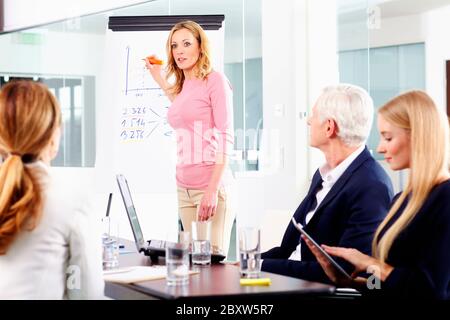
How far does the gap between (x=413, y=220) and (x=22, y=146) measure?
4.13ft

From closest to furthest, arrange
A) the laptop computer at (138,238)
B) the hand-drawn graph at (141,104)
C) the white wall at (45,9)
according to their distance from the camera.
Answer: the laptop computer at (138,238) < the hand-drawn graph at (141,104) < the white wall at (45,9)

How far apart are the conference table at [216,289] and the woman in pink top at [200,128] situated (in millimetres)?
1697

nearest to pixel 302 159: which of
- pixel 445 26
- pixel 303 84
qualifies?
pixel 303 84

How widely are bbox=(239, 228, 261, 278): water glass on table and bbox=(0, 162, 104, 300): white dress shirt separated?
50 cm

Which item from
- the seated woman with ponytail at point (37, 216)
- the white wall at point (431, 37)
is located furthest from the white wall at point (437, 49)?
the seated woman with ponytail at point (37, 216)

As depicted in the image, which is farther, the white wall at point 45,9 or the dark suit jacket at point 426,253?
the white wall at point 45,9

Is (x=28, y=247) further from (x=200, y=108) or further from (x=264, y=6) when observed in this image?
(x=264, y=6)

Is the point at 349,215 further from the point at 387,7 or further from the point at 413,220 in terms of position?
the point at 387,7

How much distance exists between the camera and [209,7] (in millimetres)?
5613

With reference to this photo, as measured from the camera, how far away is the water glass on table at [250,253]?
232cm

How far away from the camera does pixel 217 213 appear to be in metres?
4.16

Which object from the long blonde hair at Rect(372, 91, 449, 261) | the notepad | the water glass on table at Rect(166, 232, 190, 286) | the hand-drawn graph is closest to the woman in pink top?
the hand-drawn graph

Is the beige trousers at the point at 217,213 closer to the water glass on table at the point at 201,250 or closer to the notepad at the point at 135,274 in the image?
the water glass on table at the point at 201,250
